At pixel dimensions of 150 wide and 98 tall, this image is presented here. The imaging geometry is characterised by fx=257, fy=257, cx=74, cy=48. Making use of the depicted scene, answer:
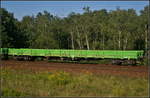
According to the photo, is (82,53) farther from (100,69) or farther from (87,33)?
(87,33)

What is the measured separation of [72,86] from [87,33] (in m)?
68.3

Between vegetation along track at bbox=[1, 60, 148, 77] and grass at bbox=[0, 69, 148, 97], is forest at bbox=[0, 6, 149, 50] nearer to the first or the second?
vegetation along track at bbox=[1, 60, 148, 77]

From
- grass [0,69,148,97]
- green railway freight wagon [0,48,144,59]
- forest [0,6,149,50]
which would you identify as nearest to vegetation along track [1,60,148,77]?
grass [0,69,148,97]

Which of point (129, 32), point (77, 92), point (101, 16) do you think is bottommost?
point (77, 92)

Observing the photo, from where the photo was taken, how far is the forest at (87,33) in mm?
72975

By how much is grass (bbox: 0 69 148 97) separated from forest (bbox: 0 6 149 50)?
46.4m

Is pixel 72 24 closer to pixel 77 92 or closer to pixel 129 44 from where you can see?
pixel 129 44

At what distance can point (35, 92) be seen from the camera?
16062mm

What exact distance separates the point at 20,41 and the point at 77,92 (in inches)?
2345

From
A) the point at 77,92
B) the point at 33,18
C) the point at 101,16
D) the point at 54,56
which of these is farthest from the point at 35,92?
the point at 33,18

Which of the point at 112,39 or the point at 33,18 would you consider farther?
→ the point at 33,18

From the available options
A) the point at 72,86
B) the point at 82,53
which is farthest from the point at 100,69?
the point at 82,53

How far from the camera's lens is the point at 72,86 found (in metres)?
17.7

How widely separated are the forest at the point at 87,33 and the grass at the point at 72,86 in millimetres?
46381
